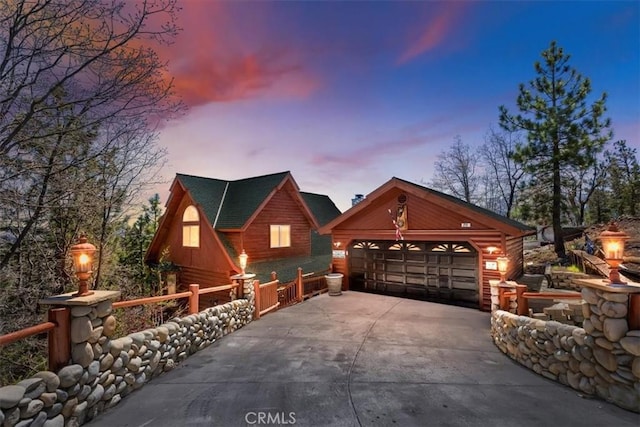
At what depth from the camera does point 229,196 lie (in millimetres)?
15719

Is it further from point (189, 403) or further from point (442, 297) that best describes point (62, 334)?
point (442, 297)

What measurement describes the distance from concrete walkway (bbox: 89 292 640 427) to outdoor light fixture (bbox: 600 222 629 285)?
186cm

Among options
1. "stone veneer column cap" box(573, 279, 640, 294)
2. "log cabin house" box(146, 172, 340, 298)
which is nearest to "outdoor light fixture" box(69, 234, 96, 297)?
"stone veneer column cap" box(573, 279, 640, 294)

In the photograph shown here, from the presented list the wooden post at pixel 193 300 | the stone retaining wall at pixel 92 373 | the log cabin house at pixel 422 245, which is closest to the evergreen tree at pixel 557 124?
the log cabin house at pixel 422 245

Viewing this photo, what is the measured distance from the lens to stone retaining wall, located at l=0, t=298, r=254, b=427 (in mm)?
3314

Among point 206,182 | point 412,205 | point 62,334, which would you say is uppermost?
point 206,182

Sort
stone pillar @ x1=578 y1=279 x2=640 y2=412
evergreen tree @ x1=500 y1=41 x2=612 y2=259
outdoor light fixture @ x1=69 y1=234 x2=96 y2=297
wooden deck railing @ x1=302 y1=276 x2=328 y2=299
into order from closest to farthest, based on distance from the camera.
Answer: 1. stone pillar @ x1=578 y1=279 x2=640 y2=412
2. outdoor light fixture @ x1=69 y1=234 x2=96 y2=297
3. wooden deck railing @ x1=302 y1=276 x2=328 y2=299
4. evergreen tree @ x1=500 y1=41 x2=612 y2=259

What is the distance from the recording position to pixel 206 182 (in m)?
15.4

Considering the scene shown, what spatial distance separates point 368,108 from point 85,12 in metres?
11.5

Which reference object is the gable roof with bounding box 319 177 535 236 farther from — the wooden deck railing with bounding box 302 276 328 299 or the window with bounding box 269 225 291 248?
the window with bounding box 269 225 291 248

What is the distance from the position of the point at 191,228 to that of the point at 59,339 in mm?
10926

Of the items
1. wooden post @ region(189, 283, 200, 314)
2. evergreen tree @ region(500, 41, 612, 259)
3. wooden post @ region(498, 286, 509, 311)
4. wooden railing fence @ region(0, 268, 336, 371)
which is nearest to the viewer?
wooden railing fence @ region(0, 268, 336, 371)

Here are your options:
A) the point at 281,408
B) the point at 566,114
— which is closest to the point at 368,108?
the point at 566,114

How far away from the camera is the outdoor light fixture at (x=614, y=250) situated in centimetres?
454
